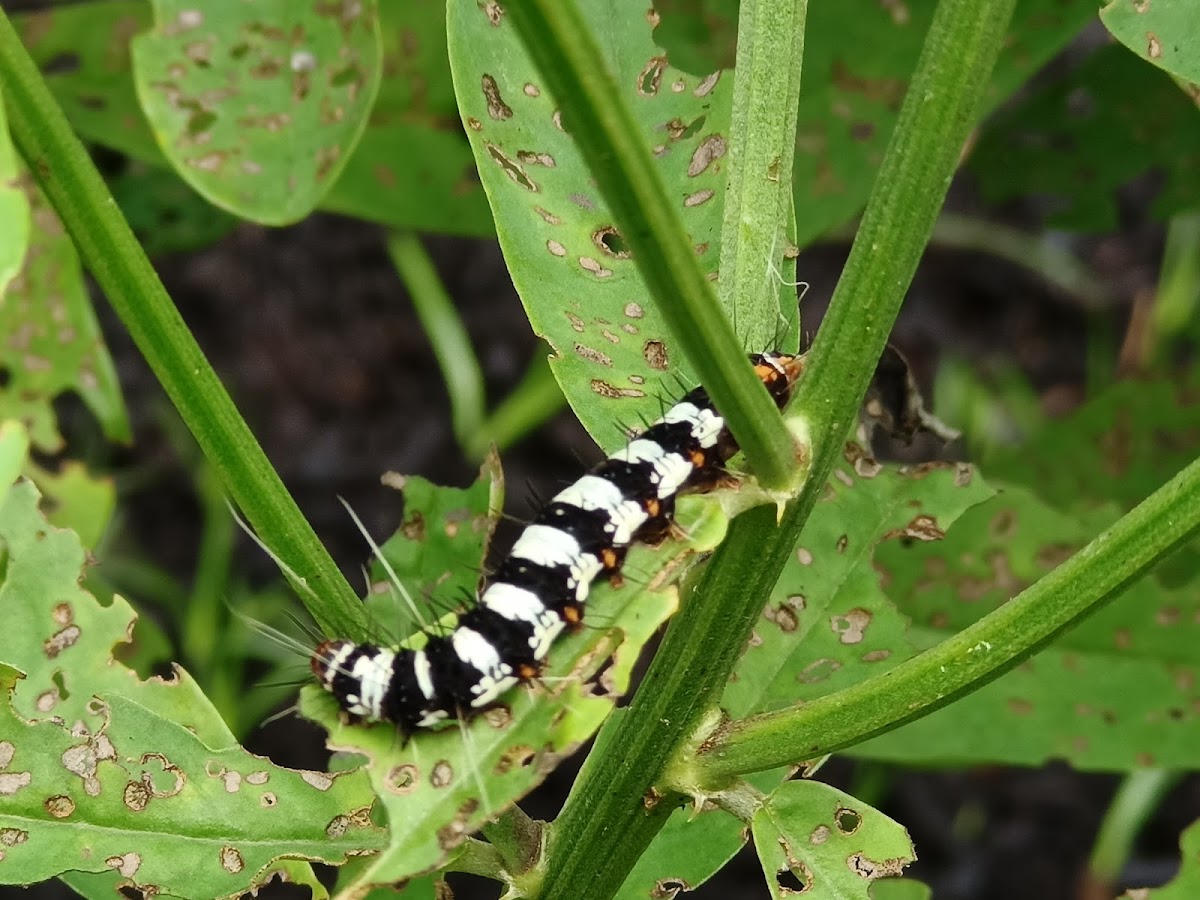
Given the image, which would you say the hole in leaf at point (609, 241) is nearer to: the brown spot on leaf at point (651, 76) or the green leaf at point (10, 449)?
the brown spot on leaf at point (651, 76)

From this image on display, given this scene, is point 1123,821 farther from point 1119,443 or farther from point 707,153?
point 707,153

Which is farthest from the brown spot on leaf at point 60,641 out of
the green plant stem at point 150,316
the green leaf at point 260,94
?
the green leaf at point 260,94

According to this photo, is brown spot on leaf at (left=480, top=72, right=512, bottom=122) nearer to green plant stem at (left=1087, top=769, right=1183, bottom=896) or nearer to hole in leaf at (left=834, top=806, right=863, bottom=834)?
hole in leaf at (left=834, top=806, right=863, bottom=834)

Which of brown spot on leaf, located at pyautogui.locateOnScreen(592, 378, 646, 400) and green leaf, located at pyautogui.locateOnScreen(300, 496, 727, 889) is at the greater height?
brown spot on leaf, located at pyautogui.locateOnScreen(592, 378, 646, 400)

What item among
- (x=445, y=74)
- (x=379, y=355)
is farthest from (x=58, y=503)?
(x=379, y=355)

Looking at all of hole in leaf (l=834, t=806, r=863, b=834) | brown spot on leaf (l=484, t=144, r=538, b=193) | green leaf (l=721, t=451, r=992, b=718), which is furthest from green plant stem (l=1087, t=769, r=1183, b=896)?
brown spot on leaf (l=484, t=144, r=538, b=193)
